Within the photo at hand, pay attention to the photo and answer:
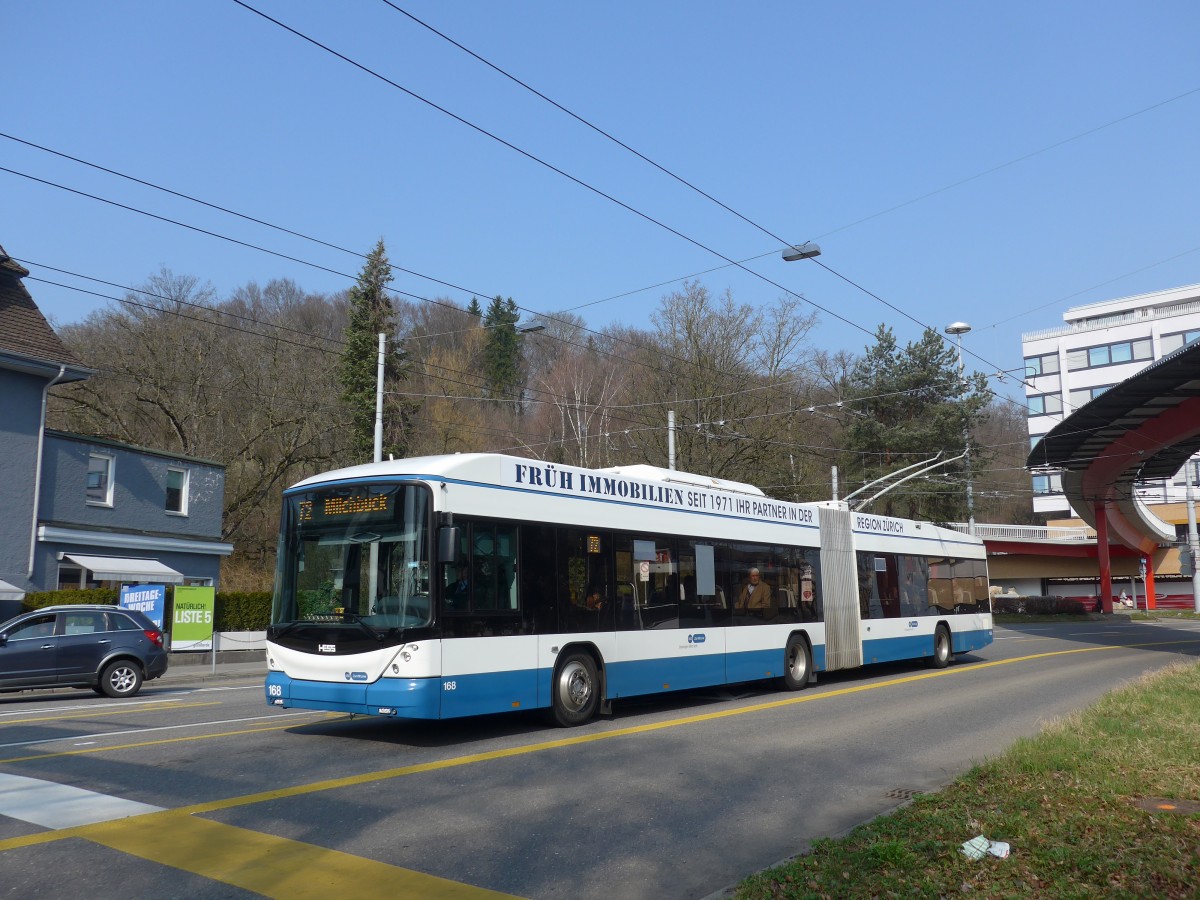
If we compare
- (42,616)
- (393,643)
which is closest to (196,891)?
(393,643)

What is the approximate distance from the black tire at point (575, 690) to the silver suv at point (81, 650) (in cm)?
971

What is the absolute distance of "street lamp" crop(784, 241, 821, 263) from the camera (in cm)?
2000

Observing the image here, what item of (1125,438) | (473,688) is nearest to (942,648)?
(473,688)

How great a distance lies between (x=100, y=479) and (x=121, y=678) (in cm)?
1377

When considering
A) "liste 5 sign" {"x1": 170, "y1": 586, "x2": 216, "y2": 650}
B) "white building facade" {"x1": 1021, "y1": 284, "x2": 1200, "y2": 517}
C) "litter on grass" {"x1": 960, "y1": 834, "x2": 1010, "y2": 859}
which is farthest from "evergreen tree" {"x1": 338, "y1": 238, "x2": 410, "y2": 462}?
"white building facade" {"x1": 1021, "y1": 284, "x2": 1200, "y2": 517}

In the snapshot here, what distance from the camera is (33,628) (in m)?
17.3

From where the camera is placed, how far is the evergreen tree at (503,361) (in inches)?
1937

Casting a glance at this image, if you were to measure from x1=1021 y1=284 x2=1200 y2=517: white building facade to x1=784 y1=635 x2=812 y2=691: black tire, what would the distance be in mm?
75221

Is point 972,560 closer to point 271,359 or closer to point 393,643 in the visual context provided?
point 393,643

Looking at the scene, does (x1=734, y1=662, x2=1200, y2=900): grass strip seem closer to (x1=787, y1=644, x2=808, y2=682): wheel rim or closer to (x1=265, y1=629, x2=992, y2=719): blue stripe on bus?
Answer: (x1=265, y1=629, x2=992, y2=719): blue stripe on bus

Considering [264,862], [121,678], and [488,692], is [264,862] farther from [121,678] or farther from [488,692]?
[121,678]

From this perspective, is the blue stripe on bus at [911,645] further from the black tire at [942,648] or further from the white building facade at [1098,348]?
the white building facade at [1098,348]

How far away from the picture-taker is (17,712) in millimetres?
15078

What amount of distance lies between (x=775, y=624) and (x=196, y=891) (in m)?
12.5
